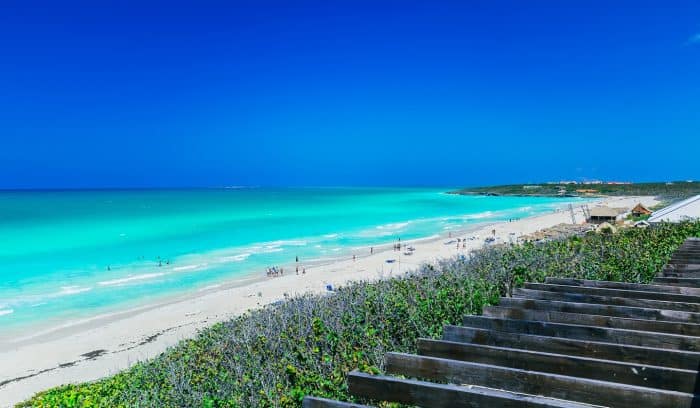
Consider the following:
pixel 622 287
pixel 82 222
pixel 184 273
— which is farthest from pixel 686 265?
pixel 82 222

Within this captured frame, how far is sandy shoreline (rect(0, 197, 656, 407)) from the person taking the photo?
13.8 meters

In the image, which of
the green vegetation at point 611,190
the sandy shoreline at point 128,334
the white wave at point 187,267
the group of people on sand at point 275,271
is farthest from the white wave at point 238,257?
the green vegetation at point 611,190

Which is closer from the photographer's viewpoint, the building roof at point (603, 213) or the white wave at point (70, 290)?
the white wave at point (70, 290)

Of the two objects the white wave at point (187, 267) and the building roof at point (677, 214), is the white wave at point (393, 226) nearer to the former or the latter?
the white wave at point (187, 267)

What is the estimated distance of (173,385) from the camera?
7.05 metres

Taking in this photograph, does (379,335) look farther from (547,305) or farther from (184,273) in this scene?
(184,273)

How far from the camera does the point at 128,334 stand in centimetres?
1744

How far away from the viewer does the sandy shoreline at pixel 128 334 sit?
13.8 m

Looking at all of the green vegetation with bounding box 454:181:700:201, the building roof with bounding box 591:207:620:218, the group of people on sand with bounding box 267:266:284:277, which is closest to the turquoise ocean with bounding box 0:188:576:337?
the group of people on sand with bounding box 267:266:284:277

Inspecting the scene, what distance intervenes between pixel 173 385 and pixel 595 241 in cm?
1108

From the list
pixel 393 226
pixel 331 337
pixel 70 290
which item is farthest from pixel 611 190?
pixel 331 337

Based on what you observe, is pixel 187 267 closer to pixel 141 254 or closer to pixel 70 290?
pixel 70 290

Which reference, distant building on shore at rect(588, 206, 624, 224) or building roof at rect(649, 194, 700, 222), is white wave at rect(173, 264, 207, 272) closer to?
building roof at rect(649, 194, 700, 222)

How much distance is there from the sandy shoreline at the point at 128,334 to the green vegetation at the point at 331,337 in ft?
11.9
